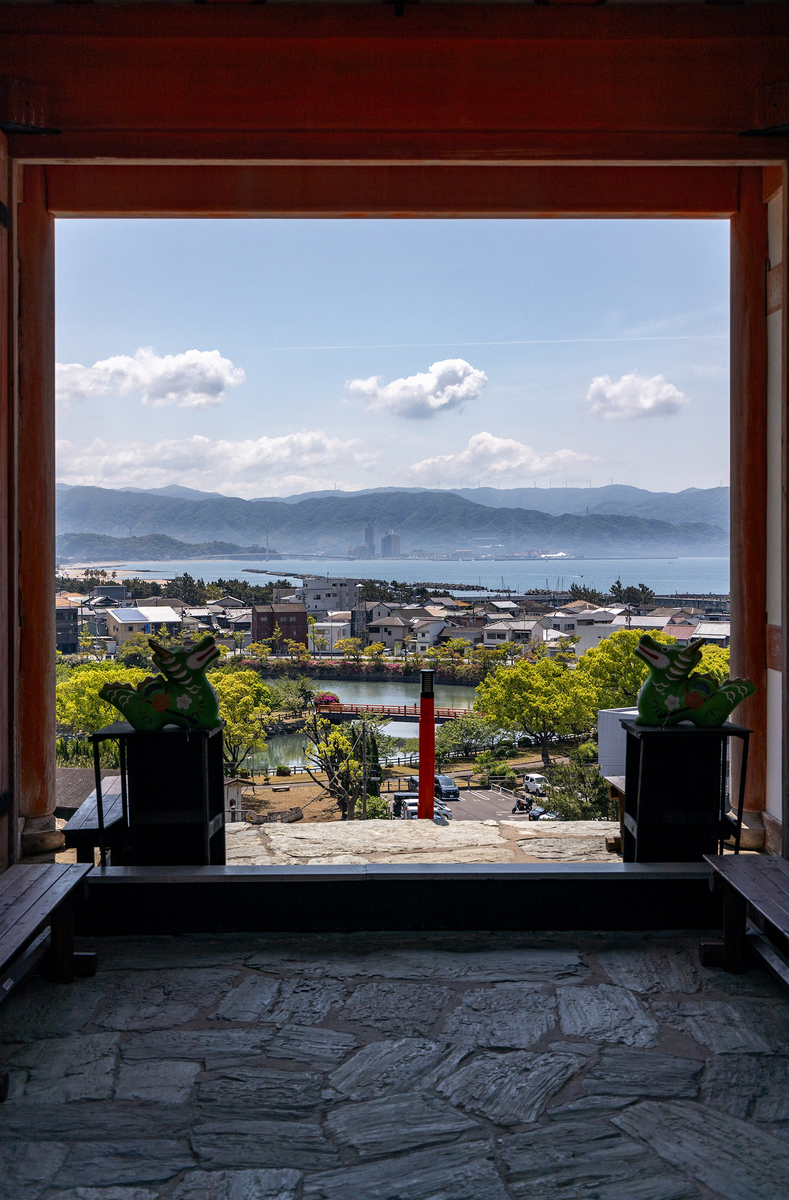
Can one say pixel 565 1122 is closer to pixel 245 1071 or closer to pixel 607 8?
pixel 245 1071

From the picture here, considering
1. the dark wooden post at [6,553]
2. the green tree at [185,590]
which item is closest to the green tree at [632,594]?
the green tree at [185,590]

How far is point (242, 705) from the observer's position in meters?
11.2

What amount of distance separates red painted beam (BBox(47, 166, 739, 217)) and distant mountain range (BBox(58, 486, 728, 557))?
150cm

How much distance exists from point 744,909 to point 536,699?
8.84 m

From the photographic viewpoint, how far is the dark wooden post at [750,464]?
11.9ft

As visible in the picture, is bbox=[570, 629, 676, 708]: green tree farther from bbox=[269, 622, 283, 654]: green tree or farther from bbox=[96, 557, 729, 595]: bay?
bbox=[269, 622, 283, 654]: green tree

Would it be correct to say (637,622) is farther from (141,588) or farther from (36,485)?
(36,485)

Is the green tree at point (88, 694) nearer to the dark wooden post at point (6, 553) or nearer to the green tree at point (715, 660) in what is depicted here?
the dark wooden post at point (6, 553)

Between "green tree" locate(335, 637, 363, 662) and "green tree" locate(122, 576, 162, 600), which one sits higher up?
"green tree" locate(122, 576, 162, 600)

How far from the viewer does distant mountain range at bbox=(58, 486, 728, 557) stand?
955 cm

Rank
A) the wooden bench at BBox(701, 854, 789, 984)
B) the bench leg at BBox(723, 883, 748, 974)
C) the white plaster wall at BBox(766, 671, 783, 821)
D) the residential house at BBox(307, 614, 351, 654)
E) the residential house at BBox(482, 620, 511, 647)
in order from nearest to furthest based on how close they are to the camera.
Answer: the wooden bench at BBox(701, 854, 789, 984), the bench leg at BBox(723, 883, 748, 974), the white plaster wall at BBox(766, 671, 783, 821), the residential house at BBox(307, 614, 351, 654), the residential house at BBox(482, 620, 511, 647)

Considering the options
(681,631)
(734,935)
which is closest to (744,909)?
(734,935)

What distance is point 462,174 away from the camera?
12.0 feet

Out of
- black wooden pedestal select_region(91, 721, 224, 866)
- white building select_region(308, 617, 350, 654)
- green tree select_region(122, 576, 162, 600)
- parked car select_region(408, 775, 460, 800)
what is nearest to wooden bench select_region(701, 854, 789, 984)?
black wooden pedestal select_region(91, 721, 224, 866)
